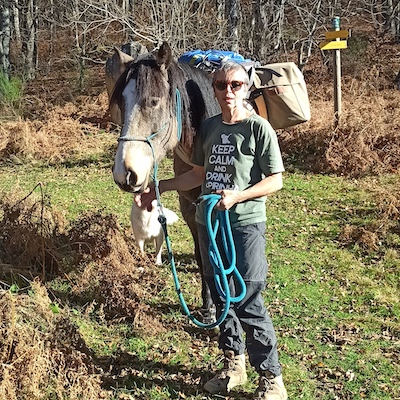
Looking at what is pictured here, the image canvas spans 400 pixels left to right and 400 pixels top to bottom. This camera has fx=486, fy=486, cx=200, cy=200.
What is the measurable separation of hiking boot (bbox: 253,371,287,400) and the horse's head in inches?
52.8

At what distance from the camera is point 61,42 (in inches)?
908

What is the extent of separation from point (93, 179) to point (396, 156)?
18.2 ft

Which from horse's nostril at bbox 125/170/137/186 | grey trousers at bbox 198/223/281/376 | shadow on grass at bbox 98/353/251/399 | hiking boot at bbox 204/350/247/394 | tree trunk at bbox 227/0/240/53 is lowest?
shadow on grass at bbox 98/353/251/399

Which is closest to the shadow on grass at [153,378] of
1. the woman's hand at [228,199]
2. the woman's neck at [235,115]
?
the woman's hand at [228,199]

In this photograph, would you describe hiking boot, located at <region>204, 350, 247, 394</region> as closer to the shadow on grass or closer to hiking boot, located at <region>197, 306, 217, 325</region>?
the shadow on grass

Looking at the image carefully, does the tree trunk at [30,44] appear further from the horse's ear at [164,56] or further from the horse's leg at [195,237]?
the horse's ear at [164,56]

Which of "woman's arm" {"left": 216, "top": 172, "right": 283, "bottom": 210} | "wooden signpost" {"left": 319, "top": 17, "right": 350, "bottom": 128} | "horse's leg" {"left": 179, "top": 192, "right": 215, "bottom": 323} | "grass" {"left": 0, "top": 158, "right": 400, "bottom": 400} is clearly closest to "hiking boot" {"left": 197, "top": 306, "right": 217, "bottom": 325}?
"horse's leg" {"left": 179, "top": 192, "right": 215, "bottom": 323}

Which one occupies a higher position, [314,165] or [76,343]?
[314,165]

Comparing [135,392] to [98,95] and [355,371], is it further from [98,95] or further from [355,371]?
[98,95]

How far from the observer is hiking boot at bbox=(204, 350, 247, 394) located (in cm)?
310

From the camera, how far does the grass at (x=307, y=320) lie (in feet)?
10.7

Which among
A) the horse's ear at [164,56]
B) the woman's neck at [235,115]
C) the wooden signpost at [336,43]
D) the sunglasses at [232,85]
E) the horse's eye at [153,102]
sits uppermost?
the wooden signpost at [336,43]

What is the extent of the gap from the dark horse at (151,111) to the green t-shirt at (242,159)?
0.35 m

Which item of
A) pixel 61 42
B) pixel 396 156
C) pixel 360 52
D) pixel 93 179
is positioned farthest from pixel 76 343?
pixel 61 42
